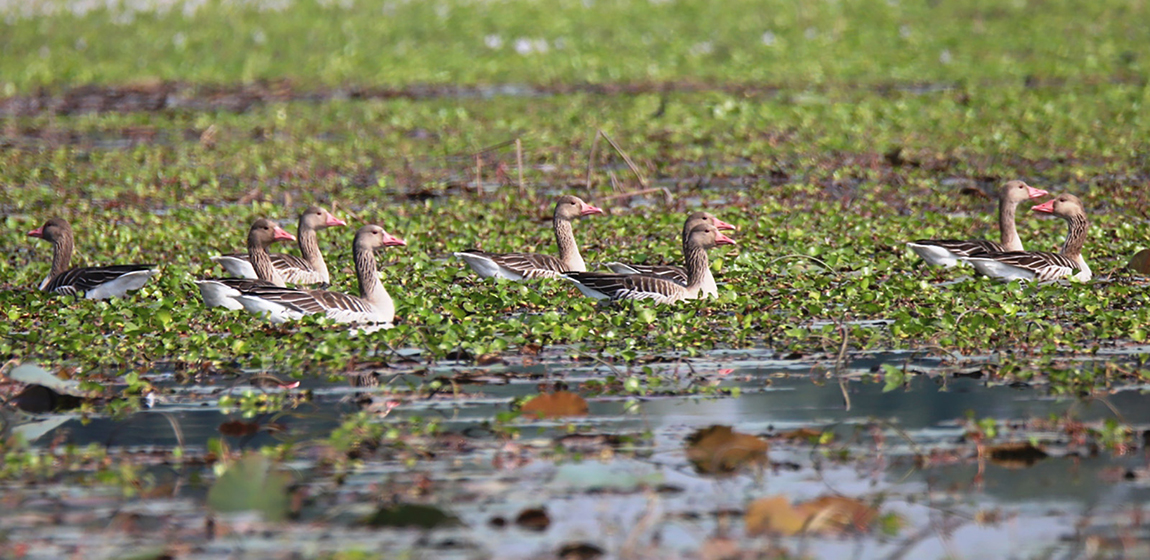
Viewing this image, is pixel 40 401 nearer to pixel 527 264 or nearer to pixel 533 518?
pixel 533 518

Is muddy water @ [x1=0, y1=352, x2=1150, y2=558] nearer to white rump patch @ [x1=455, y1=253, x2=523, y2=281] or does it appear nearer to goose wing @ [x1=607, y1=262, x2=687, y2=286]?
goose wing @ [x1=607, y1=262, x2=687, y2=286]

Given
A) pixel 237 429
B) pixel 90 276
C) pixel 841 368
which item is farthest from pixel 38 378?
pixel 841 368

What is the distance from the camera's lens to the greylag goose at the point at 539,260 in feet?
45.1

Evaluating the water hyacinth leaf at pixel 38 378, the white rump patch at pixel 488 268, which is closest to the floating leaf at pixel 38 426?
the water hyacinth leaf at pixel 38 378

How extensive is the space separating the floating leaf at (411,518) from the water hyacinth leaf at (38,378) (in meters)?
3.38

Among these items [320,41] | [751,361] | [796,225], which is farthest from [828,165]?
[320,41]

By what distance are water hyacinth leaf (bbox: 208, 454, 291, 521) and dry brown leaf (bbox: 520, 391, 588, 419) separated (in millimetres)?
2074

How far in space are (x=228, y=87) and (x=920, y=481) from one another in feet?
86.6

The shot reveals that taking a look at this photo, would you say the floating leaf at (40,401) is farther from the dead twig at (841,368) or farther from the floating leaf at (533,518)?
the dead twig at (841,368)

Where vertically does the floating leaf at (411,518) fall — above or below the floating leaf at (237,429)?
below

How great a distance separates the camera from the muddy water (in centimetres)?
687

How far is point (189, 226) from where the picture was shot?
17.4 meters

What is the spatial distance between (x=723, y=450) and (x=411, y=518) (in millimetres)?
1766

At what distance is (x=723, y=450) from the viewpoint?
785 centimetres
